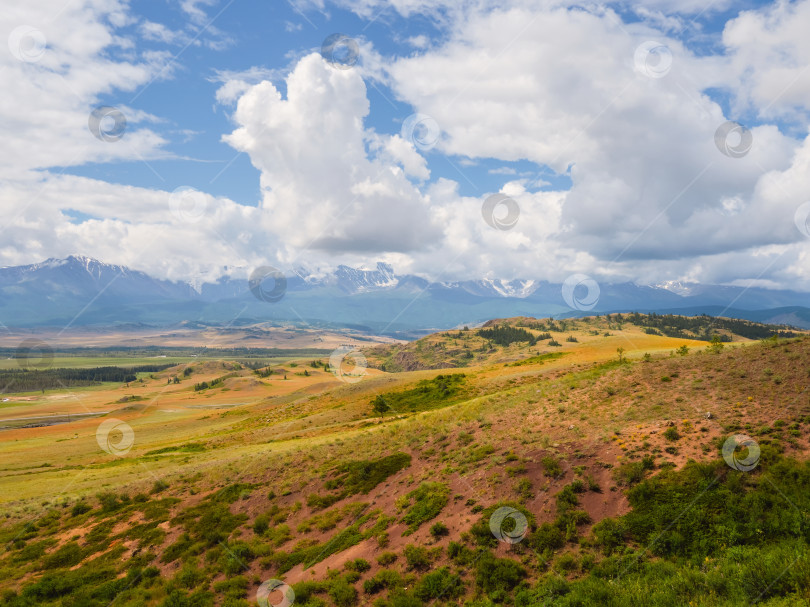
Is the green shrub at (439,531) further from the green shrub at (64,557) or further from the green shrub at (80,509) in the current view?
the green shrub at (80,509)

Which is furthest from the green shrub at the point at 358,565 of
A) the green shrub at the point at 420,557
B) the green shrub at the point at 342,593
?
the green shrub at the point at 420,557

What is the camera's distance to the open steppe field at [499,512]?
12523 mm

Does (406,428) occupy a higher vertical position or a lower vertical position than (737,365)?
lower

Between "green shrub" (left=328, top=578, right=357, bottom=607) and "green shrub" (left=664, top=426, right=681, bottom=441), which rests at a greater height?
"green shrub" (left=664, top=426, right=681, bottom=441)

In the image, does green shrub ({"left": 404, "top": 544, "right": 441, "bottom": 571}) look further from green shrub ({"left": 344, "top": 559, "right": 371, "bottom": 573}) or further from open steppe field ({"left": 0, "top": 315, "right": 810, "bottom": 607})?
green shrub ({"left": 344, "top": 559, "right": 371, "bottom": 573})

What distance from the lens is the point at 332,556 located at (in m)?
17.3

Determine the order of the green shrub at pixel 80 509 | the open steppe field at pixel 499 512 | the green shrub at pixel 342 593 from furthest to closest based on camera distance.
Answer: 1. the green shrub at pixel 80 509
2. the green shrub at pixel 342 593
3. the open steppe field at pixel 499 512

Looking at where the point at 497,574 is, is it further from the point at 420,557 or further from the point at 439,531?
the point at 439,531

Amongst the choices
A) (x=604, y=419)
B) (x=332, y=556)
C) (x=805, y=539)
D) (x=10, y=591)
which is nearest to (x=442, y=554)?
(x=332, y=556)

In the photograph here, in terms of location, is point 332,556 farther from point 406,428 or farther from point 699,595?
point 406,428

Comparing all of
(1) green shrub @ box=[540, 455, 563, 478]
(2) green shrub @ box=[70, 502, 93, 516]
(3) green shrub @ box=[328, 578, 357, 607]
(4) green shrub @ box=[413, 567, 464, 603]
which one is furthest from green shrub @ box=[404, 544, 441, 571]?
(2) green shrub @ box=[70, 502, 93, 516]

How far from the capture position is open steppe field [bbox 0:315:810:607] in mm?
12523

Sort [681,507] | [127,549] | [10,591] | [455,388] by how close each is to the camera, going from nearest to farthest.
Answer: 1. [681,507]
2. [10,591]
3. [127,549]
4. [455,388]

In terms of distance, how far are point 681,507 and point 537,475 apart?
5.52m
